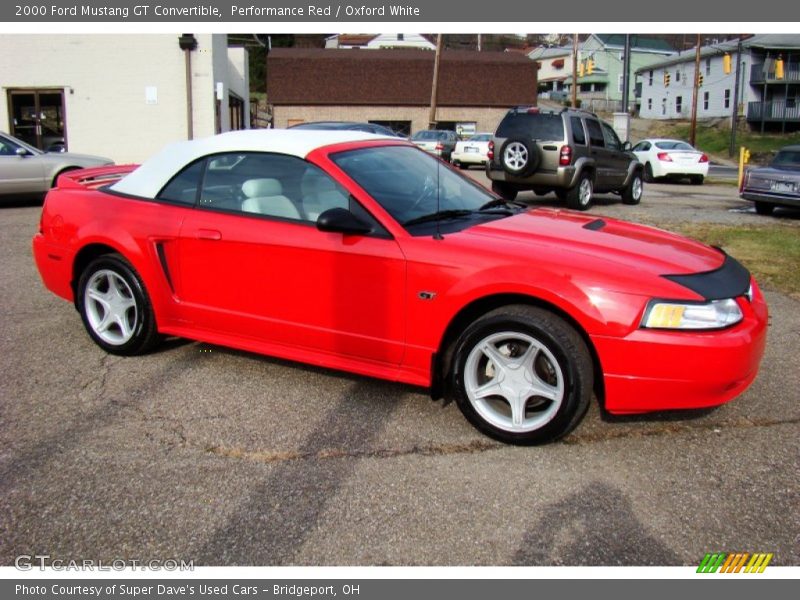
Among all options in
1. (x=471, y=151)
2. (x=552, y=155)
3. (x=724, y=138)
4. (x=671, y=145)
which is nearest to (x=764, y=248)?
(x=552, y=155)

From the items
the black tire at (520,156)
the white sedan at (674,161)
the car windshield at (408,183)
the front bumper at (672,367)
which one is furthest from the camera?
the white sedan at (674,161)

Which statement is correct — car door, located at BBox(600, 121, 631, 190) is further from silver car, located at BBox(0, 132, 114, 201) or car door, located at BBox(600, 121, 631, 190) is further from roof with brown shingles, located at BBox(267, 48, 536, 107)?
roof with brown shingles, located at BBox(267, 48, 536, 107)

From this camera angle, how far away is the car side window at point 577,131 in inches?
543

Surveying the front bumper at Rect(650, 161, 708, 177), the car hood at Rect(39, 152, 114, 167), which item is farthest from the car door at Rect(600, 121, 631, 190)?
the car hood at Rect(39, 152, 114, 167)

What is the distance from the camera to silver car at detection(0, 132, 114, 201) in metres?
13.7

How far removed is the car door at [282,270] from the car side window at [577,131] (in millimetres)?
10140

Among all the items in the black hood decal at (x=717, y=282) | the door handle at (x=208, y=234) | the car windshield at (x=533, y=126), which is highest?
the car windshield at (x=533, y=126)

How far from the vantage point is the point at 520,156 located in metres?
13.5

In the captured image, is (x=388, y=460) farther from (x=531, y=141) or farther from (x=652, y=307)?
(x=531, y=141)

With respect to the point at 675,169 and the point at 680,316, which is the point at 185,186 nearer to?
the point at 680,316

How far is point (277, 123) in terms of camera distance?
48.2 m

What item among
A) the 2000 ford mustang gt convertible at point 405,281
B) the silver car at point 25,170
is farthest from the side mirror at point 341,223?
the silver car at point 25,170

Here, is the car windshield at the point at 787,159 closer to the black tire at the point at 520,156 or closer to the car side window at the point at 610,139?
the car side window at the point at 610,139

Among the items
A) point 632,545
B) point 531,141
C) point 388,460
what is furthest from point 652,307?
point 531,141
